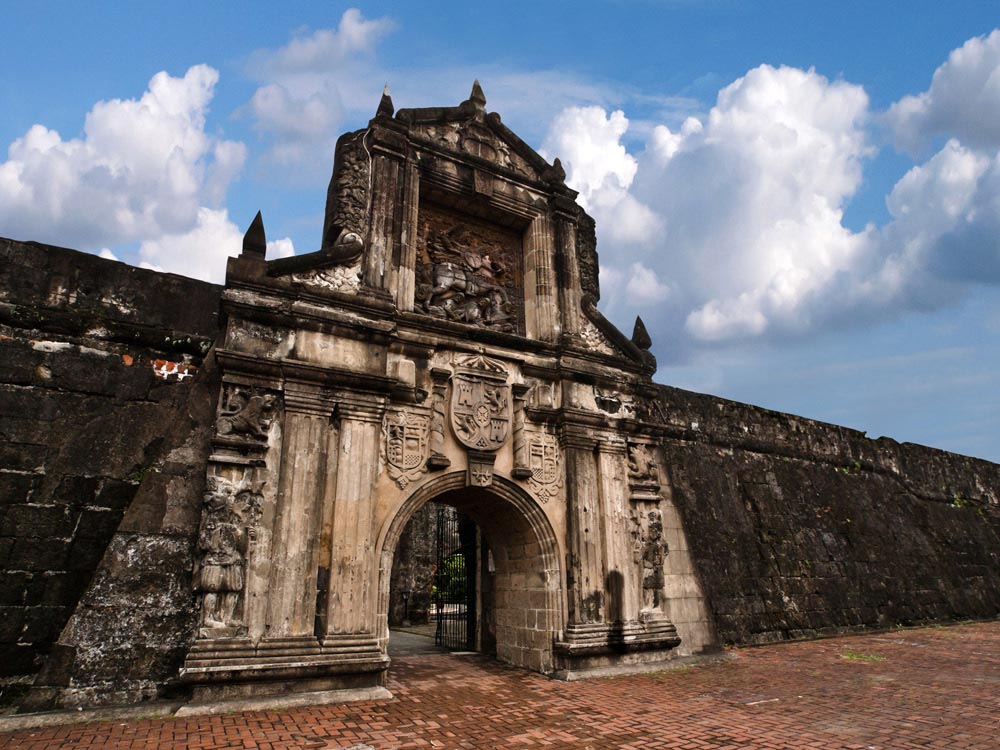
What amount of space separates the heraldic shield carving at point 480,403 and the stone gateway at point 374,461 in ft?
0.13

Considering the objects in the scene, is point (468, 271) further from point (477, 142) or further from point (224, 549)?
point (224, 549)

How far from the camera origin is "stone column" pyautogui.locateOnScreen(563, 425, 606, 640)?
816 centimetres

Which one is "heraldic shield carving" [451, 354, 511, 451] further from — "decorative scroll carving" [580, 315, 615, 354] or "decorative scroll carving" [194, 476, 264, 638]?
"decorative scroll carving" [194, 476, 264, 638]

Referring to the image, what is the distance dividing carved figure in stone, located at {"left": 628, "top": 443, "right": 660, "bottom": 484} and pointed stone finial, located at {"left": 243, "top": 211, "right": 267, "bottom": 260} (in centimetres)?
581

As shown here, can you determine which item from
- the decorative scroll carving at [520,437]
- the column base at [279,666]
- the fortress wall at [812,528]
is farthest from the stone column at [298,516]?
the fortress wall at [812,528]

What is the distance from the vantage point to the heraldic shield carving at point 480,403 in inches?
316

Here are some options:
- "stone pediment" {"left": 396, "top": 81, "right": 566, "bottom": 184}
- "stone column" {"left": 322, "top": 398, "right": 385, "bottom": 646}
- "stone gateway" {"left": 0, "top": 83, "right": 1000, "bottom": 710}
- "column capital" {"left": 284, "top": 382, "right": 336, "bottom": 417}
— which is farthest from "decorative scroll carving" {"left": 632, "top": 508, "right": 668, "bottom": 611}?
"stone pediment" {"left": 396, "top": 81, "right": 566, "bottom": 184}

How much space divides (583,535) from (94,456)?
19.5ft

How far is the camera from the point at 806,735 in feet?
16.9

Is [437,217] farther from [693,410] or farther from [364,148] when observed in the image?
[693,410]

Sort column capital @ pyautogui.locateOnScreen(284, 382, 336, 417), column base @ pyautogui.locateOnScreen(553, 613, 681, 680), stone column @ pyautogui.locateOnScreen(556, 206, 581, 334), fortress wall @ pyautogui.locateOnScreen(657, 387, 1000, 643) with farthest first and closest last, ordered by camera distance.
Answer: fortress wall @ pyautogui.locateOnScreen(657, 387, 1000, 643) → stone column @ pyautogui.locateOnScreen(556, 206, 581, 334) → column base @ pyautogui.locateOnScreen(553, 613, 681, 680) → column capital @ pyautogui.locateOnScreen(284, 382, 336, 417)

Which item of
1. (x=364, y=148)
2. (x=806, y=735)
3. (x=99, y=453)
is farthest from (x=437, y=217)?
(x=806, y=735)

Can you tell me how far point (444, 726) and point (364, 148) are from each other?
279 inches

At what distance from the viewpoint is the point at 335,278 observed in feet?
25.3
